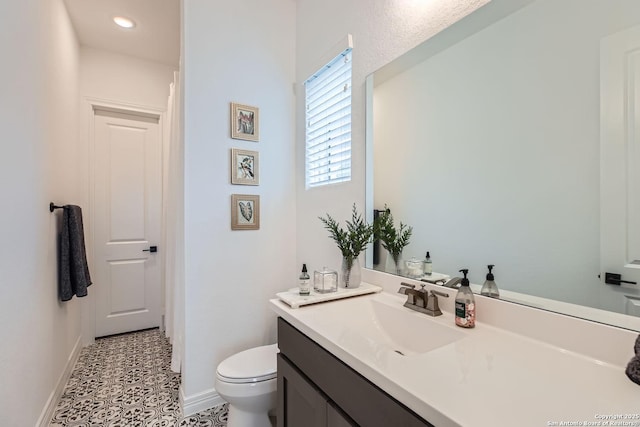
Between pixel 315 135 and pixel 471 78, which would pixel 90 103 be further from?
pixel 471 78

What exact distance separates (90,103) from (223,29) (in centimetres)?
177

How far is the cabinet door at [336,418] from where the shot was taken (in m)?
0.80

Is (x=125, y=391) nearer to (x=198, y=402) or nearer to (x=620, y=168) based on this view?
(x=198, y=402)

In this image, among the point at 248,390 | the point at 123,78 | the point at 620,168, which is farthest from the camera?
the point at 123,78

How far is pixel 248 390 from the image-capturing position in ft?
4.69

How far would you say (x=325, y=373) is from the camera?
3.03ft

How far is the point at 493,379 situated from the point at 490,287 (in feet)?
1.45

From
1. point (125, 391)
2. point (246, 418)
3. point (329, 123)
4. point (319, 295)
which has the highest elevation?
point (329, 123)

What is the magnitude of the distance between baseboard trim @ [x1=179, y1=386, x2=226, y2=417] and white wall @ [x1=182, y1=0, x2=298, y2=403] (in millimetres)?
25

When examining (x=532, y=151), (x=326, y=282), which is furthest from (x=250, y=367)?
(x=532, y=151)

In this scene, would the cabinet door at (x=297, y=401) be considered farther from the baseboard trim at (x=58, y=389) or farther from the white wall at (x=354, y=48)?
the baseboard trim at (x=58, y=389)

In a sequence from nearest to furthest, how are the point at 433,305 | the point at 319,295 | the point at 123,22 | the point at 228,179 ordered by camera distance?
the point at 433,305, the point at 319,295, the point at 228,179, the point at 123,22

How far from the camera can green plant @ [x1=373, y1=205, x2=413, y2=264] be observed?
4.54 feet

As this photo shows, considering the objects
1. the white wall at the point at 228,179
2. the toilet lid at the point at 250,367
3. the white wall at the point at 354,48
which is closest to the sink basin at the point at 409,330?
the white wall at the point at 354,48
